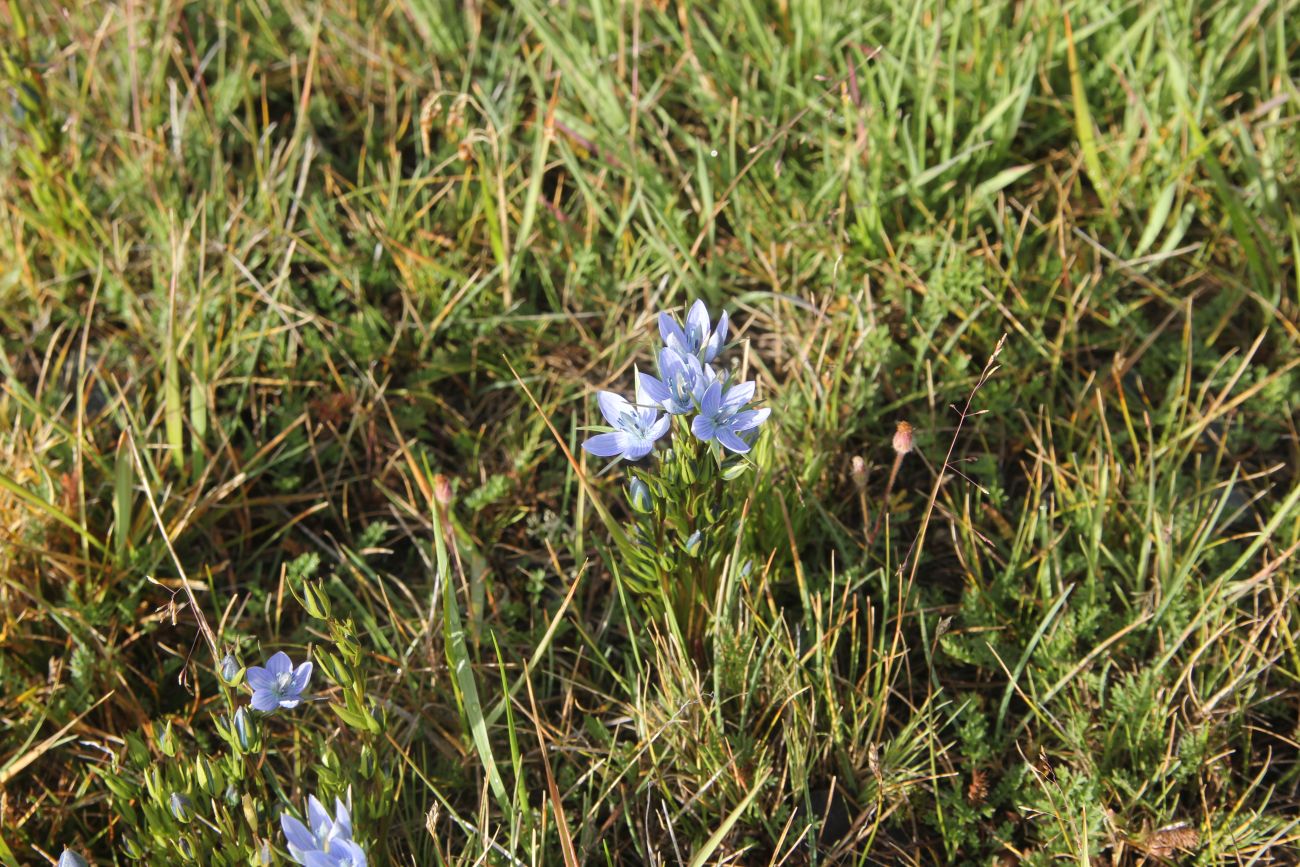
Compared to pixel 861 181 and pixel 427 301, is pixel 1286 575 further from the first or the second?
pixel 427 301

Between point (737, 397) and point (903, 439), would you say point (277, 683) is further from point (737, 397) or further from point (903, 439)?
point (903, 439)

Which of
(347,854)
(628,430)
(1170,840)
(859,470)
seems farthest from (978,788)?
(347,854)

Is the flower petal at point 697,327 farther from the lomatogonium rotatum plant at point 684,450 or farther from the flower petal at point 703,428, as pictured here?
the flower petal at point 703,428

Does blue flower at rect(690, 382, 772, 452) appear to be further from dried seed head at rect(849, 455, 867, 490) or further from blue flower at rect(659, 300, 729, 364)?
dried seed head at rect(849, 455, 867, 490)

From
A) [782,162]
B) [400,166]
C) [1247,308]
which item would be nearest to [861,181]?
[782,162]

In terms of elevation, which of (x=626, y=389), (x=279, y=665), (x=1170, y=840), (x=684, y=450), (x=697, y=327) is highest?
(x=697, y=327)

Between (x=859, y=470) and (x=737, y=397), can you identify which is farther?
(x=859, y=470)

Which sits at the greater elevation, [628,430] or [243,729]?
[628,430]
